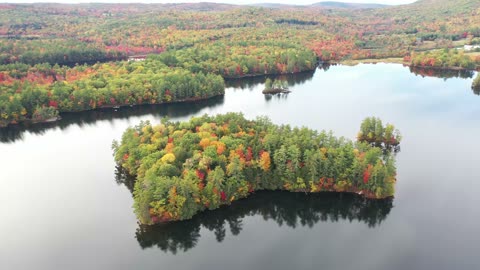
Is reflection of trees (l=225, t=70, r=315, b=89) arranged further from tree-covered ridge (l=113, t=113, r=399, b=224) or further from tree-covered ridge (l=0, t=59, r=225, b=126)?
tree-covered ridge (l=113, t=113, r=399, b=224)

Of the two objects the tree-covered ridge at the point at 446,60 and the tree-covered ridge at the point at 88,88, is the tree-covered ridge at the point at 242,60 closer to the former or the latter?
the tree-covered ridge at the point at 88,88

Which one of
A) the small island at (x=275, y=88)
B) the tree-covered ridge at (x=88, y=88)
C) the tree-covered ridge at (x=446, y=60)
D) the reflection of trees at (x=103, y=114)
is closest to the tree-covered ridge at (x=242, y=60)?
the tree-covered ridge at (x=88, y=88)

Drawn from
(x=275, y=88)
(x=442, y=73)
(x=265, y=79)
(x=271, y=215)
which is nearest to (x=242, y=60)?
(x=265, y=79)

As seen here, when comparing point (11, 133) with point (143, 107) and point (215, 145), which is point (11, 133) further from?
point (215, 145)

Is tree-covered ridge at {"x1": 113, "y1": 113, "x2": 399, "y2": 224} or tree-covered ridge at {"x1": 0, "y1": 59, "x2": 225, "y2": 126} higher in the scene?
tree-covered ridge at {"x1": 0, "y1": 59, "x2": 225, "y2": 126}

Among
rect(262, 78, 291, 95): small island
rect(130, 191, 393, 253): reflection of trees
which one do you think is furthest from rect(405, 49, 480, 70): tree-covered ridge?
rect(130, 191, 393, 253): reflection of trees

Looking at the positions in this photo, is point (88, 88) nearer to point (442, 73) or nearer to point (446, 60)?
point (442, 73)
